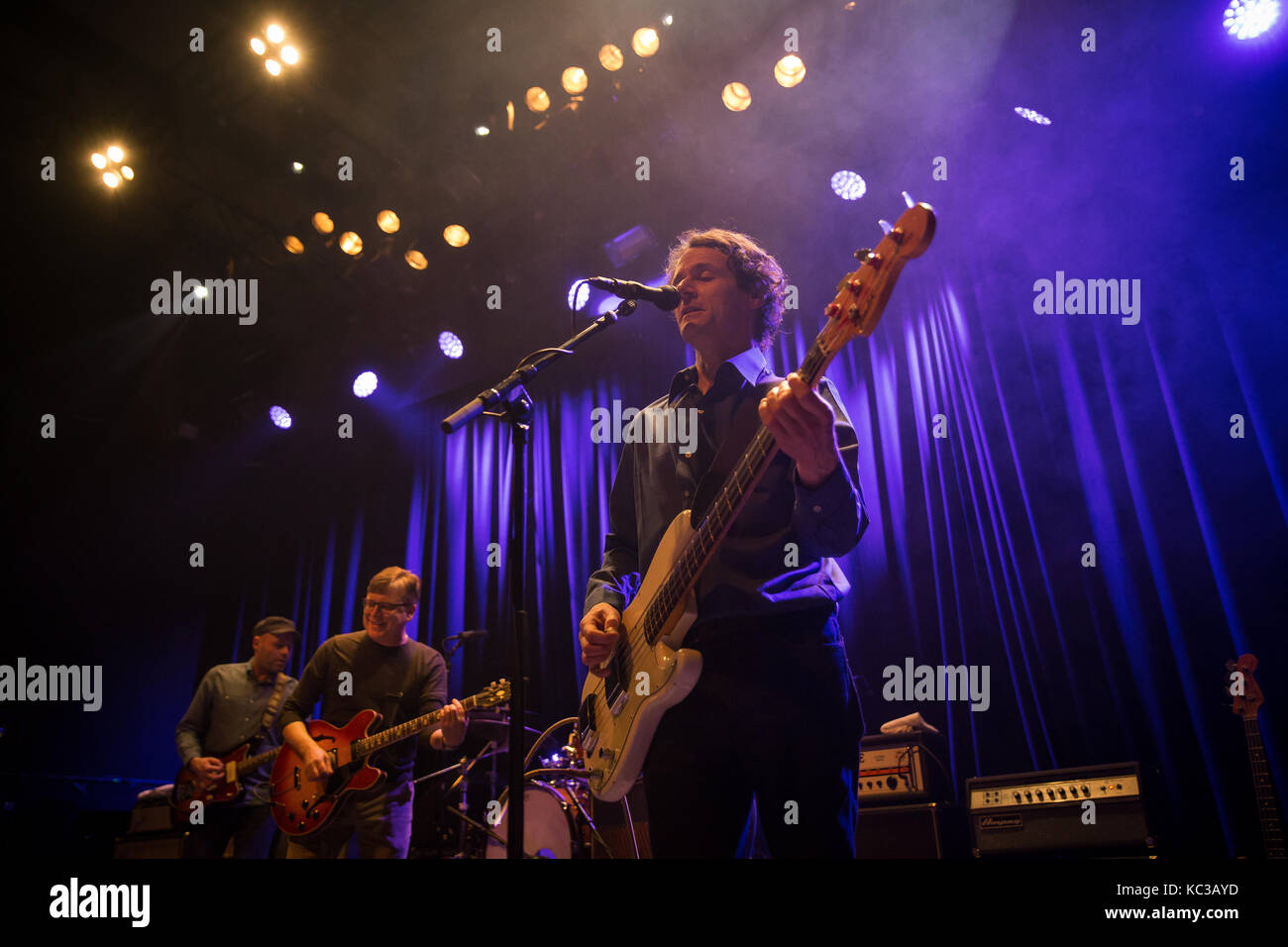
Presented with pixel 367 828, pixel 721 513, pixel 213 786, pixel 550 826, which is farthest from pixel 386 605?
pixel 721 513

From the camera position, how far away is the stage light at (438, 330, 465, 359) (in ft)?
21.3

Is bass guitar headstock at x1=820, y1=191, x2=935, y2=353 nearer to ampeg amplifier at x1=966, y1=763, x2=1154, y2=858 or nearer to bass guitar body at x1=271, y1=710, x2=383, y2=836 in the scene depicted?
ampeg amplifier at x1=966, y1=763, x2=1154, y2=858

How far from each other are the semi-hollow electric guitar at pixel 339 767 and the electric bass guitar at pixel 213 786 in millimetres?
728

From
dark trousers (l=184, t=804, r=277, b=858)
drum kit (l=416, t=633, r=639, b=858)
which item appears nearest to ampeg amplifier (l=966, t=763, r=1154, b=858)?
drum kit (l=416, t=633, r=639, b=858)

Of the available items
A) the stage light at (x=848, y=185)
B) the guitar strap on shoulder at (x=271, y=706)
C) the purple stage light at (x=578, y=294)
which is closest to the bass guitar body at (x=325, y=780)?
the guitar strap on shoulder at (x=271, y=706)

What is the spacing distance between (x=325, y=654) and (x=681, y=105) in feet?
12.4

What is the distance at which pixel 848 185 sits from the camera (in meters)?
4.91

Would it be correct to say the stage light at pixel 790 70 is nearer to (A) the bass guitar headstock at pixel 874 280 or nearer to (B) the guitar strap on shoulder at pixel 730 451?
(B) the guitar strap on shoulder at pixel 730 451

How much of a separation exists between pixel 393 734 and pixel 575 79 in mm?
3846

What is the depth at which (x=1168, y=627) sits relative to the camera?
3816 millimetres

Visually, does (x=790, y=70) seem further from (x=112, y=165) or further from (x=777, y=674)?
(x=112, y=165)

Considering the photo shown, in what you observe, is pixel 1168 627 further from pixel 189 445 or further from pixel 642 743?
pixel 189 445

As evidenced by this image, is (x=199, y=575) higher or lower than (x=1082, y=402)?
lower

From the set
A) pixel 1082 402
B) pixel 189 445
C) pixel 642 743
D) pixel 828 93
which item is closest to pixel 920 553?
pixel 1082 402
